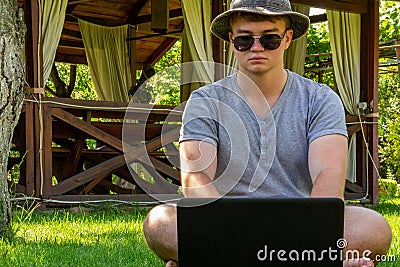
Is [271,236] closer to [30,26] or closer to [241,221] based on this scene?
[241,221]

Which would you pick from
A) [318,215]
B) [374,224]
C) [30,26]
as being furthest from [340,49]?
[318,215]

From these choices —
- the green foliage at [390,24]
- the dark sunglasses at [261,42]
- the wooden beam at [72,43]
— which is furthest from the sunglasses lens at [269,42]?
the green foliage at [390,24]

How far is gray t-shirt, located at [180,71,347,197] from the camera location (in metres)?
2.76

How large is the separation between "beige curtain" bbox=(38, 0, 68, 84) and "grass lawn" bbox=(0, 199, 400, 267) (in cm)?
159

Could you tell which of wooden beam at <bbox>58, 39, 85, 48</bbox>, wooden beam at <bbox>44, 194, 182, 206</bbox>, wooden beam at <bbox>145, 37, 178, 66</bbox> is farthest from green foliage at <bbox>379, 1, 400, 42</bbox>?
wooden beam at <bbox>44, 194, 182, 206</bbox>

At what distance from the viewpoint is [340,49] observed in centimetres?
892

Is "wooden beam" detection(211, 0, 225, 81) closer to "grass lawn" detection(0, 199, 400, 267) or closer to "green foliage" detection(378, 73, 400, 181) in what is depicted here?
"grass lawn" detection(0, 199, 400, 267)

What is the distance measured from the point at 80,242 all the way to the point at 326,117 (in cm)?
234

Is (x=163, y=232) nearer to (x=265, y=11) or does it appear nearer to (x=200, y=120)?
(x=200, y=120)

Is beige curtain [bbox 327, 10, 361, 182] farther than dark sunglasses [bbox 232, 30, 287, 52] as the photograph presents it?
Yes

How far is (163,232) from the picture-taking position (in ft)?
9.20

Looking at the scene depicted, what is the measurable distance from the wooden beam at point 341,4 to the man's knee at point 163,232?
5965mm

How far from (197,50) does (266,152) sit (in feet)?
18.4
